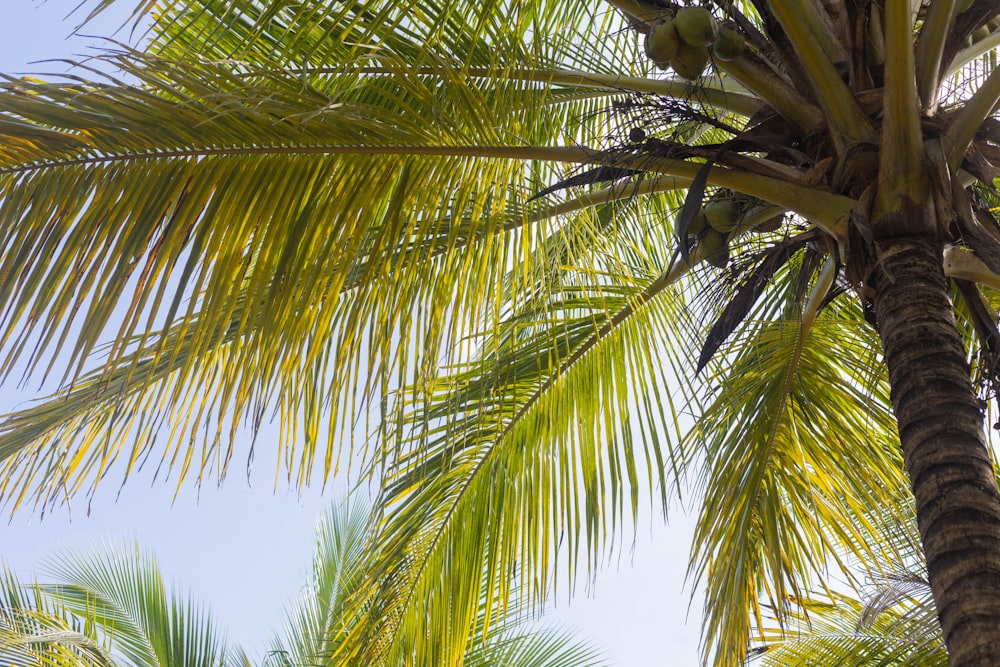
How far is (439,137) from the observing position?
9.61 ft

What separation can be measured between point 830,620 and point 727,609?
7.06 feet

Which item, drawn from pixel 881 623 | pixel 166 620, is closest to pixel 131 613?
pixel 166 620

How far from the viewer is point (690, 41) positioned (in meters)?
2.52

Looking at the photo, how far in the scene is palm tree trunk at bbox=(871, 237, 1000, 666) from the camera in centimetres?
199

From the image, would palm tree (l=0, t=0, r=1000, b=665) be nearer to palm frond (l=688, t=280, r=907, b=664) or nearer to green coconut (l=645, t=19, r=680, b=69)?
green coconut (l=645, t=19, r=680, b=69)

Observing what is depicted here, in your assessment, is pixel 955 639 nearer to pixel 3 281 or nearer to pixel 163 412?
pixel 163 412

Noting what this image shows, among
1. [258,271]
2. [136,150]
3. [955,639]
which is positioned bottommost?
[955,639]

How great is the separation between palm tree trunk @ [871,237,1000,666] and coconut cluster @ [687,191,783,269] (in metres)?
0.45

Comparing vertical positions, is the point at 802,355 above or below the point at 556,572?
above

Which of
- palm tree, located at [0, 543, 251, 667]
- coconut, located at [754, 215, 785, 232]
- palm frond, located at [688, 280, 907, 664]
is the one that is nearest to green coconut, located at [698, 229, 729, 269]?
coconut, located at [754, 215, 785, 232]

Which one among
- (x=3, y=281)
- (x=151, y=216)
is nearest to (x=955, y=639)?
(x=151, y=216)

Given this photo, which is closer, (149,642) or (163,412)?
(163,412)

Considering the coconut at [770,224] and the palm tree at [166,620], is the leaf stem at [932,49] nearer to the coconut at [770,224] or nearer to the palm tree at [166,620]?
the coconut at [770,224]

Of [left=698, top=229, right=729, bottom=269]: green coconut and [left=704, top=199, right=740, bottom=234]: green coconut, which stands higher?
[left=704, top=199, right=740, bottom=234]: green coconut
